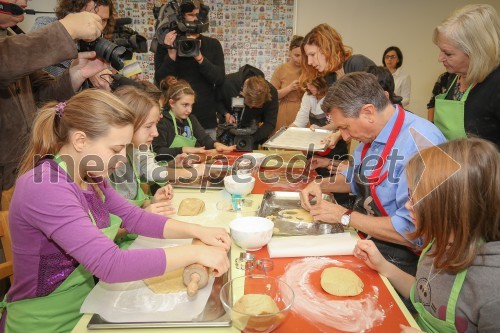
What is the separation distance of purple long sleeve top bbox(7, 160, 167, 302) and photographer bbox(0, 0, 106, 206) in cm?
63

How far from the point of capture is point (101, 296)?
103 cm

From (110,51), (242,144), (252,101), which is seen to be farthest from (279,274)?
(252,101)

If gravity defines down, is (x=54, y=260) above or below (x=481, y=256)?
below

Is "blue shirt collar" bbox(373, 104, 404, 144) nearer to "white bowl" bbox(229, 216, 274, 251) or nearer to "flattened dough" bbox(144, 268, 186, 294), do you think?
"white bowl" bbox(229, 216, 274, 251)

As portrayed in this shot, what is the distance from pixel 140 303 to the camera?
1.01 metres

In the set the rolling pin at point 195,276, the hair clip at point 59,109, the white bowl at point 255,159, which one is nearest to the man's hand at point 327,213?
the rolling pin at point 195,276

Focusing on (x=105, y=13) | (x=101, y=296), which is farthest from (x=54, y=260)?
(x=105, y=13)

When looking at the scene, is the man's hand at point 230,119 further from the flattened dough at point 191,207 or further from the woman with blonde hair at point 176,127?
the flattened dough at point 191,207

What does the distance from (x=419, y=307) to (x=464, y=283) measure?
18cm

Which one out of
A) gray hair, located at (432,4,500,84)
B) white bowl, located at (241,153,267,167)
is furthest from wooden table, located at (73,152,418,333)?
gray hair, located at (432,4,500,84)

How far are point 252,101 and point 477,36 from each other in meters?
1.88

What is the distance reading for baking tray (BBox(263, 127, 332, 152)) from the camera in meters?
2.30

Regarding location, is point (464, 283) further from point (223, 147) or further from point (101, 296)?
point (223, 147)

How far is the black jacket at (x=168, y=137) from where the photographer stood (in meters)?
2.54
